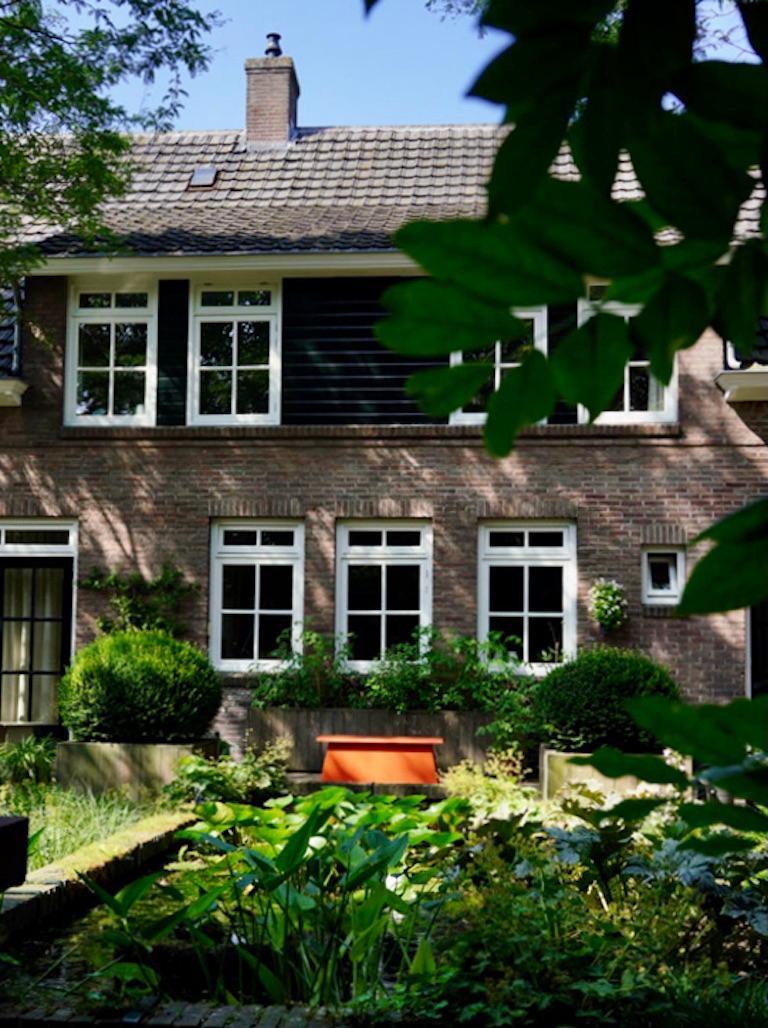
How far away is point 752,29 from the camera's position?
46 cm

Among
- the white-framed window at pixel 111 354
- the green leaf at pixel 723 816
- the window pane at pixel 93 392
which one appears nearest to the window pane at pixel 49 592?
the white-framed window at pixel 111 354

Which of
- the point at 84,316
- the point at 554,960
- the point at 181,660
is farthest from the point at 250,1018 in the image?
the point at 84,316

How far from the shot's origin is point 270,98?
16.6 meters

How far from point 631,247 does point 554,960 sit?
3.70 meters

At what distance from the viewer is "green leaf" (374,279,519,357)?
462mm

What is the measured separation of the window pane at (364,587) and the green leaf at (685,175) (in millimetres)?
13146

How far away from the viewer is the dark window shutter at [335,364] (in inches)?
544

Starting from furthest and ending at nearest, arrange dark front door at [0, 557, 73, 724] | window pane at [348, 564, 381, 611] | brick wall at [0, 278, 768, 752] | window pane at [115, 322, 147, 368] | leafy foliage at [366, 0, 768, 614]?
dark front door at [0, 557, 73, 724] < window pane at [115, 322, 147, 368] < window pane at [348, 564, 381, 611] < brick wall at [0, 278, 768, 752] < leafy foliage at [366, 0, 768, 614]

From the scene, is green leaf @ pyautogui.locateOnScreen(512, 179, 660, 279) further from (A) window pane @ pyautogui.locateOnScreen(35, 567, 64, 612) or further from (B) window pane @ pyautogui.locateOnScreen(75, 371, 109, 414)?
(A) window pane @ pyautogui.locateOnScreen(35, 567, 64, 612)

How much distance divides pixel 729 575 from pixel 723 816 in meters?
0.13

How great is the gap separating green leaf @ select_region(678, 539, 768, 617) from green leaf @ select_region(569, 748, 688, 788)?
0.27ft

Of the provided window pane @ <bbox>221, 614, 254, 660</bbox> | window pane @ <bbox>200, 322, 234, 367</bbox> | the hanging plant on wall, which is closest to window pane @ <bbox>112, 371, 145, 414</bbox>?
window pane @ <bbox>200, 322, 234, 367</bbox>

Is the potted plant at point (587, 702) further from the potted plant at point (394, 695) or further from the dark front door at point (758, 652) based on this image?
the dark front door at point (758, 652)

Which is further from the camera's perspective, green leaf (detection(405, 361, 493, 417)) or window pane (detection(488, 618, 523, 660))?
window pane (detection(488, 618, 523, 660))
